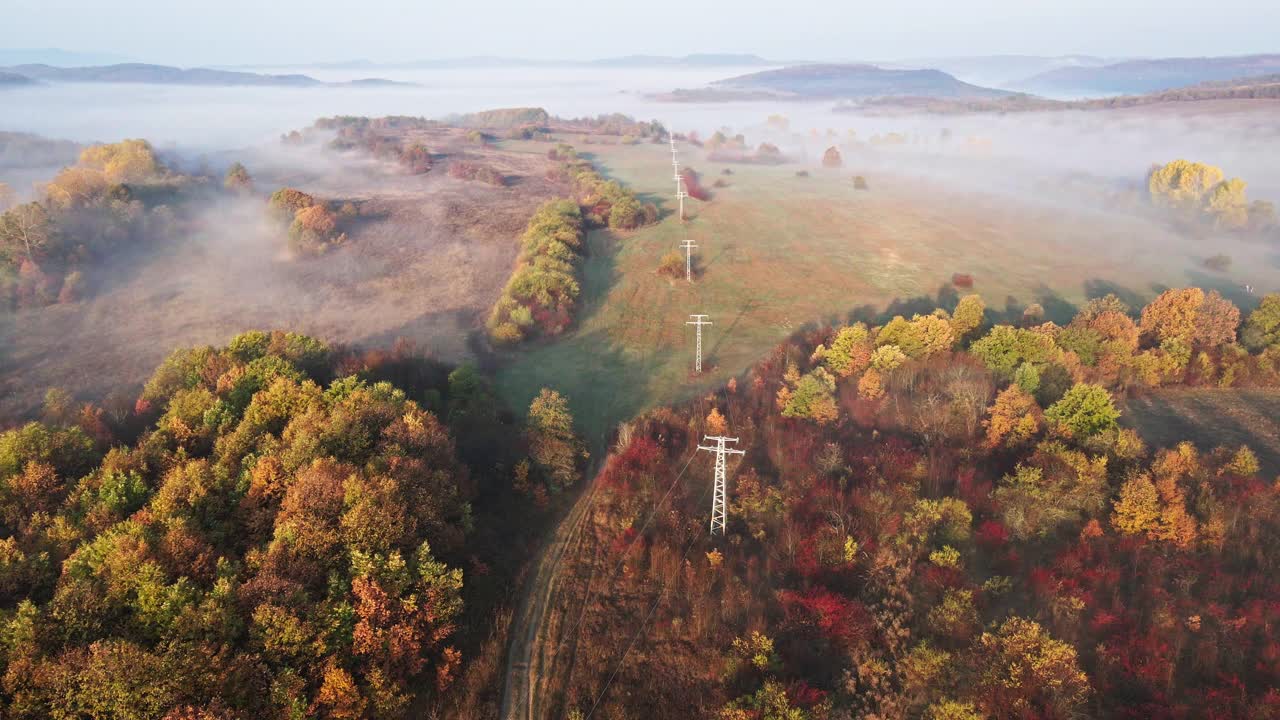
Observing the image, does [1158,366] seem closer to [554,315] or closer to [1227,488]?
[1227,488]

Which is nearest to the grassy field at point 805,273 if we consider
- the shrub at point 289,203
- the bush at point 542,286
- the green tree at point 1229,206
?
the bush at point 542,286

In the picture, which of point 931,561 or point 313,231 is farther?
point 313,231

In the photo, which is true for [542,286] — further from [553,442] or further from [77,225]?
[77,225]

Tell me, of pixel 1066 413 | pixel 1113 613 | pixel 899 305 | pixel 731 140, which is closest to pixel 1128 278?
pixel 899 305

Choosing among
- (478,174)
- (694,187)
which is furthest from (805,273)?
(478,174)

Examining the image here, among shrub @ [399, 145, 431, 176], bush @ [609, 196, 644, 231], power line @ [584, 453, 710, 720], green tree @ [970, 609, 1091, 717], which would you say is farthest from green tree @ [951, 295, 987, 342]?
shrub @ [399, 145, 431, 176]

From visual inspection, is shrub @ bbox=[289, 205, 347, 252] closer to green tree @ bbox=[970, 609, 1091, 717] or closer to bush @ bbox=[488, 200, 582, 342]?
bush @ bbox=[488, 200, 582, 342]
